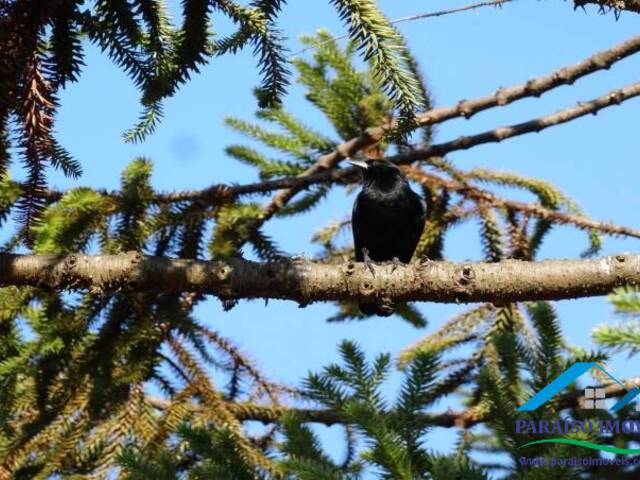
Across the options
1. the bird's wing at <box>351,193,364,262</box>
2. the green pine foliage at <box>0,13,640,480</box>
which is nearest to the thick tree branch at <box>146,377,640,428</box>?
the green pine foliage at <box>0,13,640,480</box>

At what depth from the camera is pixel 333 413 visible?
4020 millimetres

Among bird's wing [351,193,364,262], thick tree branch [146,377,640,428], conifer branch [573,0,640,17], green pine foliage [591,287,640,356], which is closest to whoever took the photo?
green pine foliage [591,287,640,356]

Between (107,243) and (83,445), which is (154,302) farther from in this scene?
(83,445)

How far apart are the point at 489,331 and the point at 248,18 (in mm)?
2354

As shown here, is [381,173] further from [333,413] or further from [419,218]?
[333,413]

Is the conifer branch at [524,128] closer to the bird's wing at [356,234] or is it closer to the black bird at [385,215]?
the black bird at [385,215]

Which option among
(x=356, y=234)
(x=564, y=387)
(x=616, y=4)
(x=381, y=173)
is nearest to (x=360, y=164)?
(x=381, y=173)

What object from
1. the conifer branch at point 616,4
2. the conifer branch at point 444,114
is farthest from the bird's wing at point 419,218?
the conifer branch at point 616,4

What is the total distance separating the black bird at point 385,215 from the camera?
5.14 meters

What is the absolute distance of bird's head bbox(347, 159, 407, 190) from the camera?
473 centimetres

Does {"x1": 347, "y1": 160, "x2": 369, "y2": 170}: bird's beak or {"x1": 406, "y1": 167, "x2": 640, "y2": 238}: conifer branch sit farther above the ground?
{"x1": 347, "y1": 160, "x2": 369, "y2": 170}: bird's beak

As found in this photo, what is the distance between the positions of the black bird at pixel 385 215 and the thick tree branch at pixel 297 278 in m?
→ 2.20

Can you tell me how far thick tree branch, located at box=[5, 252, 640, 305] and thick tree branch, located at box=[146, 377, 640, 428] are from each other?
68cm

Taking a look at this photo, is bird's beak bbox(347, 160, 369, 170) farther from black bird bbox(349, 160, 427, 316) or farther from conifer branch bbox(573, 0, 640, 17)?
conifer branch bbox(573, 0, 640, 17)
